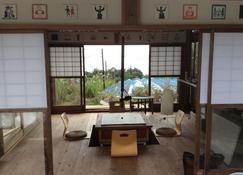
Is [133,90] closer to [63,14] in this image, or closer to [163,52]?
[163,52]

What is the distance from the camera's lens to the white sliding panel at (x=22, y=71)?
3186 mm

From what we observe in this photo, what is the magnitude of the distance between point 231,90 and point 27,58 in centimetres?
268

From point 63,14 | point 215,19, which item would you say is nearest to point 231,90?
point 215,19

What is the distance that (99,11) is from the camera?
10.3ft

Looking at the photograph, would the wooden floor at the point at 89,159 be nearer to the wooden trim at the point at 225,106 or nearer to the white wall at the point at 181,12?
the wooden trim at the point at 225,106


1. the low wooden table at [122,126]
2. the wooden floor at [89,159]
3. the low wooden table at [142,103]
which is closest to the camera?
the wooden floor at [89,159]

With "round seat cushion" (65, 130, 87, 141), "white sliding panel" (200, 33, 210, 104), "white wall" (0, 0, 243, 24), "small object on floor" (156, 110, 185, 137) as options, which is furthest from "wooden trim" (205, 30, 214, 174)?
"round seat cushion" (65, 130, 87, 141)

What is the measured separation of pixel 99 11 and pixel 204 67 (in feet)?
4.95

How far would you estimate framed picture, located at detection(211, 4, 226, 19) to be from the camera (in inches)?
126

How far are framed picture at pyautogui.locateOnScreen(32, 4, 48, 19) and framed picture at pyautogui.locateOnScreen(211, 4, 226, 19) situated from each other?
80.6 inches

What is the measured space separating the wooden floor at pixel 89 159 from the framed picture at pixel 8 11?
164 centimetres

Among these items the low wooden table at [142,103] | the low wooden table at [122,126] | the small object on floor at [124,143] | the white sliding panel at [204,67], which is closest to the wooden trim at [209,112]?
the white sliding panel at [204,67]

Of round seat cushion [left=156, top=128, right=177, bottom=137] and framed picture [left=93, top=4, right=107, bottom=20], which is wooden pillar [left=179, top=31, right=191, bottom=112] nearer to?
round seat cushion [left=156, top=128, right=177, bottom=137]

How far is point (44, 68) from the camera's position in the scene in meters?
3.22
